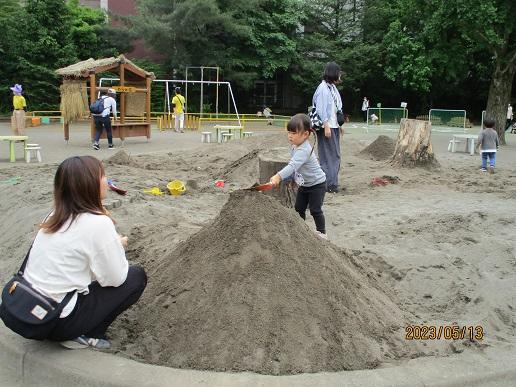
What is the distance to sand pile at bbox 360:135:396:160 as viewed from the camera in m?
12.8

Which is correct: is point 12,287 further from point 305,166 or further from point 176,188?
point 176,188

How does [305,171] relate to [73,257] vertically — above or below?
above

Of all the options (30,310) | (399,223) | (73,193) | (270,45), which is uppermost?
(270,45)

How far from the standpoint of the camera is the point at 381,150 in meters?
13.0

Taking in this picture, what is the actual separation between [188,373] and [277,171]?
5.13 meters

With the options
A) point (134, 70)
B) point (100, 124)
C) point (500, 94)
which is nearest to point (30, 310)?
point (100, 124)

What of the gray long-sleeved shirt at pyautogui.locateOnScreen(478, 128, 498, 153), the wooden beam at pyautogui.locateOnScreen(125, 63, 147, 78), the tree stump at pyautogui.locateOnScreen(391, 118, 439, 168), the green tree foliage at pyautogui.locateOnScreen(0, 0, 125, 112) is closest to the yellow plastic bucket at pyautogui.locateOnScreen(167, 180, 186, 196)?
the tree stump at pyautogui.locateOnScreen(391, 118, 439, 168)

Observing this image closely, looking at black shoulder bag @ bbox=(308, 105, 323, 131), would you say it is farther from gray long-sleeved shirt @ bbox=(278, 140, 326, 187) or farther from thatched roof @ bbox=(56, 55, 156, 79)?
thatched roof @ bbox=(56, 55, 156, 79)

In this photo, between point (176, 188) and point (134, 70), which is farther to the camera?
point (134, 70)

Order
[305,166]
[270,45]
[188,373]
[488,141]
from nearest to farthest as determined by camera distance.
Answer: [188,373]
[305,166]
[488,141]
[270,45]

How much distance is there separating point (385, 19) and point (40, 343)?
37.2 meters

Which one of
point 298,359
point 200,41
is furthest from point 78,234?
point 200,41
